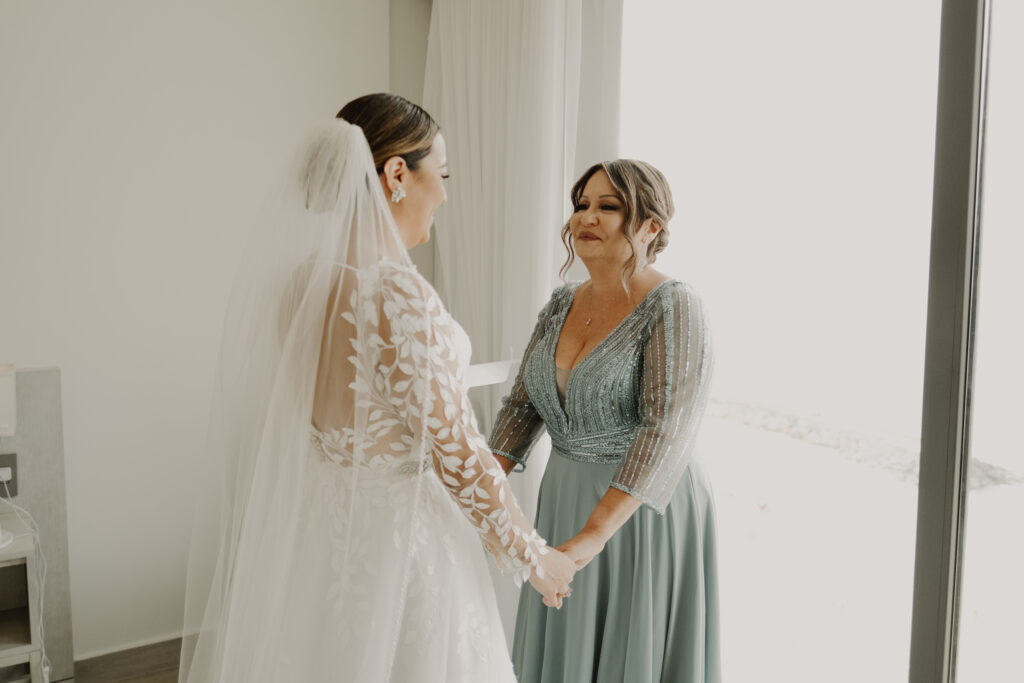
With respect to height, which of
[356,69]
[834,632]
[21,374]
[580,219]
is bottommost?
[834,632]

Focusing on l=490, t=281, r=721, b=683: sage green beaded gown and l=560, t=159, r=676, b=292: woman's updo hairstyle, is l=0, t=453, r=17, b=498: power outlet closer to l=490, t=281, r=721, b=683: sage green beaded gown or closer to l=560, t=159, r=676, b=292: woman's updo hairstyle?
l=490, t=281, r=721, b=683: sage green beaded gown

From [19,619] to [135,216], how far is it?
1413mm

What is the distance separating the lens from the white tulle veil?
1.24 metres

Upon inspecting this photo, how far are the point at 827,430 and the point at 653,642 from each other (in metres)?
0.66

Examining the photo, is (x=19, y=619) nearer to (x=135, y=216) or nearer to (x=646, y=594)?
(x=135, y=216)

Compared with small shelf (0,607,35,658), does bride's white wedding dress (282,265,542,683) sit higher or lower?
higher

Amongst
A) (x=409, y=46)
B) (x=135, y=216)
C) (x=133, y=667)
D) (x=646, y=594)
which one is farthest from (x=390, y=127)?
(x=133, y=667)

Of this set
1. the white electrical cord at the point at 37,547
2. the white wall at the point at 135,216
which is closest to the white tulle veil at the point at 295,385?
the white electrical cord at the point at 37,547

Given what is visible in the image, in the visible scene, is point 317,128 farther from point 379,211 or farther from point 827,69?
point 827,69

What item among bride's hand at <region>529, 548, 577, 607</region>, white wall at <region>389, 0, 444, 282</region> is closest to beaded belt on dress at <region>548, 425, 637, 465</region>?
bride's hand at <region>529, 548, 577, 607</region>

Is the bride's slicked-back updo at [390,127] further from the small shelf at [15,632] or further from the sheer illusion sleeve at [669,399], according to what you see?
the small shelf at [15,632]

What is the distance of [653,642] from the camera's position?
5.28 ft

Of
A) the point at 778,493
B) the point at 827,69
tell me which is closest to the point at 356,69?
the point at 827,69

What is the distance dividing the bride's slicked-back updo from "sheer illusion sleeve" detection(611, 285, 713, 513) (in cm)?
58
